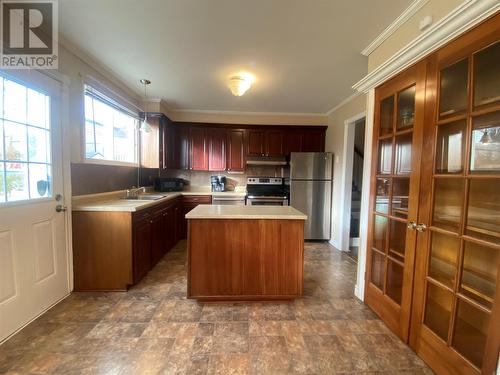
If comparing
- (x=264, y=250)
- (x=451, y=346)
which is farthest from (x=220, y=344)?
(x=451, y=346)

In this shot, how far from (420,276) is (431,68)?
1441 millimetres

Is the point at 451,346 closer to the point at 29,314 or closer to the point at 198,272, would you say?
the point at 198,272

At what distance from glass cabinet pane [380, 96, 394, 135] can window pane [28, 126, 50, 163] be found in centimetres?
302

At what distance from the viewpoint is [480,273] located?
4.06 feet

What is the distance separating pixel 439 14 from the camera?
57.5 inches

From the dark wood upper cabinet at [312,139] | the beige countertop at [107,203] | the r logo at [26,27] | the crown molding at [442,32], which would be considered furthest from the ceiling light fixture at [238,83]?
the dark wood upper cabinet at [312,139]

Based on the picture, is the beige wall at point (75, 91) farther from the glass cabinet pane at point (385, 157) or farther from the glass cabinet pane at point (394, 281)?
the glass cabinet pane at point (394, 281)

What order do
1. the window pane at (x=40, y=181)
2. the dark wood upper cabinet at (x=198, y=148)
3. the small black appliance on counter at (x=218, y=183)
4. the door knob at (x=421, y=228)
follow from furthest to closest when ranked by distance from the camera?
the small black appliance on counter at (x=218, y=183) < the dark wood upper cabinet at (x=198, y=148) < the window pane at (x=40, y=181) < the door knob at (x=421, y=228)

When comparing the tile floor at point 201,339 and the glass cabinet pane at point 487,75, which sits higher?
the glass cabinet pane at point 487,75

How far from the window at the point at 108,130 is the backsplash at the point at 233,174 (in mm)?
1144

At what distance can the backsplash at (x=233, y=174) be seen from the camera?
4660 millimetres

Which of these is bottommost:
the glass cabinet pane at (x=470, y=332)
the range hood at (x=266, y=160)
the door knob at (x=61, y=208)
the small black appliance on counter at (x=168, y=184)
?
the glass cabinet pane at (x=470, y=332)

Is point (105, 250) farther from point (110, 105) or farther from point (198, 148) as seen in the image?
point (198, 148)

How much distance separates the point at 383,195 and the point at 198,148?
11.1 feet
